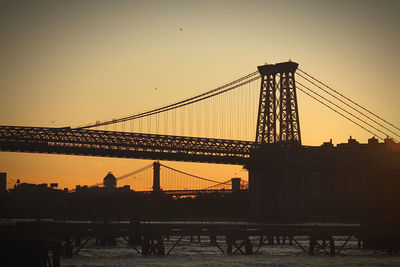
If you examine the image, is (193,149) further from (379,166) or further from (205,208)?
(205,208)

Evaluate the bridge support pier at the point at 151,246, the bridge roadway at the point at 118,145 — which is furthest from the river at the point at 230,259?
the bridge roadway at the point at 118,145

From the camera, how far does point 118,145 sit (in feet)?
395

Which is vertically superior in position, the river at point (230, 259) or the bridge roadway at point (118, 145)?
the bridge roadway at point (118, 145)

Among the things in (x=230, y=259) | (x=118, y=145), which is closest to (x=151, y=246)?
(x=230, y=259)

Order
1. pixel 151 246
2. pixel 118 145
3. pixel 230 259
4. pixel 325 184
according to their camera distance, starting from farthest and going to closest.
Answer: pixel 325 184, pixel 118 145, pixel 151 246, pixel 230 259

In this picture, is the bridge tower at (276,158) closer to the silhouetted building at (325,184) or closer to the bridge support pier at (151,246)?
the silhouetted building at (325,184)

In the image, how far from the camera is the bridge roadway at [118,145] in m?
115

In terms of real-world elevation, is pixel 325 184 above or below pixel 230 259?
above

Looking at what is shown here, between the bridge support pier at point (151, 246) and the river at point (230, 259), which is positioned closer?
the river at point (230, 259)

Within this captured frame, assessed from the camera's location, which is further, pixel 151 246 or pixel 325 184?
pixel 325 184

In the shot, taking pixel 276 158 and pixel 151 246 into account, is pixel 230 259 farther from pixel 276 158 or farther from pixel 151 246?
pixel 276 158

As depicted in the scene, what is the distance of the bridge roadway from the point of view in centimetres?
11481

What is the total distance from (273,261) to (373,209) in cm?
8438

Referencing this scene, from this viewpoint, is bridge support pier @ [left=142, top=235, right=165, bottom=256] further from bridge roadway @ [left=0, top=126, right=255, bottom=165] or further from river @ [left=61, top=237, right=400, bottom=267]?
bridge roadway @ [left=0, top=126, right=255, bottom=165]
